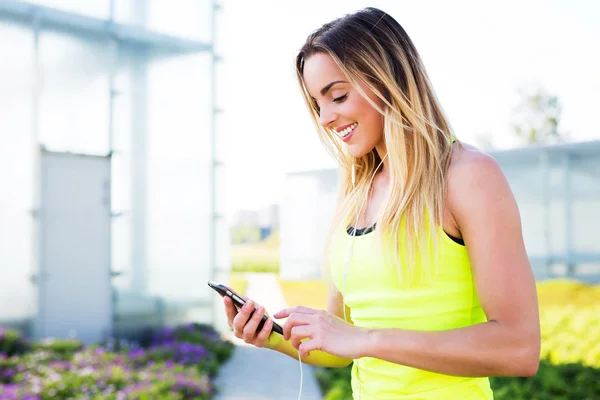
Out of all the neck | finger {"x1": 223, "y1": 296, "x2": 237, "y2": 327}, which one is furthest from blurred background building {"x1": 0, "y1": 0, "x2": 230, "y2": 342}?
the neck

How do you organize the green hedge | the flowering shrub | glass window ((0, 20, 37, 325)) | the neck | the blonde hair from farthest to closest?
glass window ((0, 20, 37, 325)) → the flowering shrub → the green hedge → the neck → the blonde hair

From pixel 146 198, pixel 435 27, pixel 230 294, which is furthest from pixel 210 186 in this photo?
pixel 230 294

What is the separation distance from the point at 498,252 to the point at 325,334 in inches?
11.8

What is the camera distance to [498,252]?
0.93 meters

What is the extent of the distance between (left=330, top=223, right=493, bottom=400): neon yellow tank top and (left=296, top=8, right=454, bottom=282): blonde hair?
0.03 metres

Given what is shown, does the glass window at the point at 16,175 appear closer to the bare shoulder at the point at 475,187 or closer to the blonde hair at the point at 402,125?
the blonde hair at the point at 402,125

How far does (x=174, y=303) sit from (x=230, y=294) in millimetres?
4913

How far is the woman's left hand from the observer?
952mm

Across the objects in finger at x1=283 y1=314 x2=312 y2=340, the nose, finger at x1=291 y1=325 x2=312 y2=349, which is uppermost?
Result: the nose

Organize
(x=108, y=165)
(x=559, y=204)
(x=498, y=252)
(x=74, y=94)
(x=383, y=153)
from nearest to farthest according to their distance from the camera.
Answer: (x=498, y=252) < (x=383, y=153) < (x=559, y=204) < (x=74, y=94) < (x=108, y=165)

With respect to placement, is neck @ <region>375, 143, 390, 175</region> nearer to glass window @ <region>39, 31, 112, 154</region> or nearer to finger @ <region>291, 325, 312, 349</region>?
finger @ <region>291, 325, 312, 349</region>

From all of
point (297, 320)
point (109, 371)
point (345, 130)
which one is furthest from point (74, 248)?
point (297, 320)

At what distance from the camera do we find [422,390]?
104 cm

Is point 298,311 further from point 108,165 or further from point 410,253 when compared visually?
point 108,165
